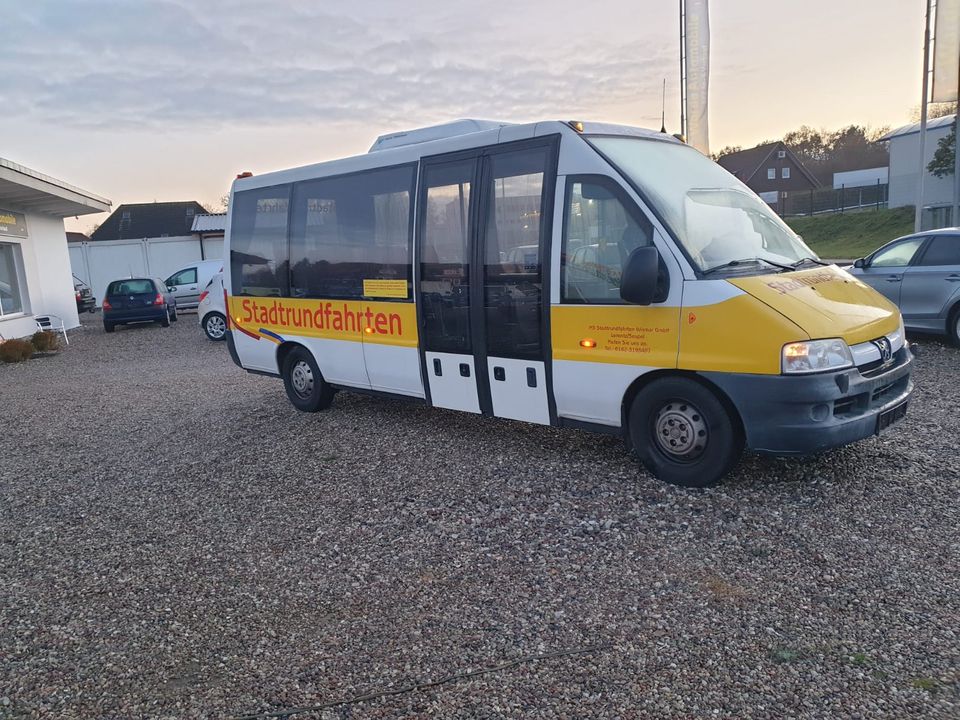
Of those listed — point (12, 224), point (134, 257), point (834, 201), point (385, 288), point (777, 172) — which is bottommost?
point (385, 288)

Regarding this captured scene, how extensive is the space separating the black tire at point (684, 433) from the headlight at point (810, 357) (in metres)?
0.56

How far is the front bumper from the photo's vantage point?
467 centimetres

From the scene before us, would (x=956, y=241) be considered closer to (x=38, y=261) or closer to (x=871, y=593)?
(x=871, y=593)

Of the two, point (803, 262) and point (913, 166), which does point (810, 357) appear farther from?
point (913, 166)

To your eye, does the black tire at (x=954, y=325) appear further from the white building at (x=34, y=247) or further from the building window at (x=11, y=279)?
the building window at (x=11, y=279)

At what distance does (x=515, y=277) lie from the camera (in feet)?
19.7

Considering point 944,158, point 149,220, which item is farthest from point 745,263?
point 149,220

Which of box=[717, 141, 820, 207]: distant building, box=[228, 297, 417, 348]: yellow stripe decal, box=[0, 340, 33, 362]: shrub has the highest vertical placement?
box=[717, 141, 820, 207]: distant building

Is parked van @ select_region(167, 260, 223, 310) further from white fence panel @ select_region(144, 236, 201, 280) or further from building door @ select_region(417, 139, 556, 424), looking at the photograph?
building door @ select_region(417, 139, 556, 424)

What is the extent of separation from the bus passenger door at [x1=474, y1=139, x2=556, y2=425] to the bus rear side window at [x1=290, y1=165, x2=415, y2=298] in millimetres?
1043

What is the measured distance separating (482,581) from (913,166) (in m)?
50.4

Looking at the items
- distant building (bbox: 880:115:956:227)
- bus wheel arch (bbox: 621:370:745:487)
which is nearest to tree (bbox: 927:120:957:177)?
distant building (bbox: 880:115:956:227)

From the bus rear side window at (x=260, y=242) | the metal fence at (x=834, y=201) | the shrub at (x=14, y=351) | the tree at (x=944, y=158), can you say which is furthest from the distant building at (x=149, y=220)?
the tree at (x=944, y=158)

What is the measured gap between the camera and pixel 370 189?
7281mm
